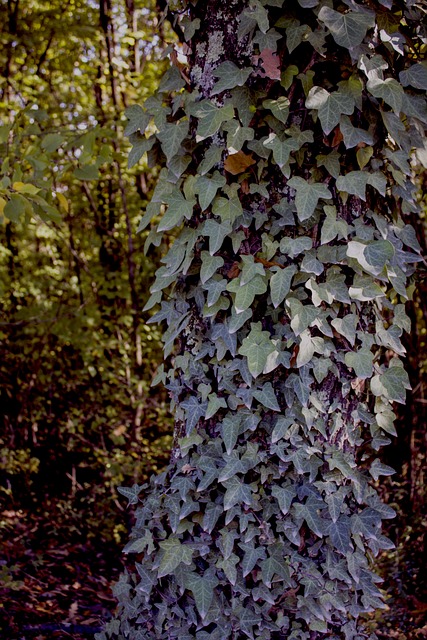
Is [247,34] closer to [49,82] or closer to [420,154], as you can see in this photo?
[420,154]

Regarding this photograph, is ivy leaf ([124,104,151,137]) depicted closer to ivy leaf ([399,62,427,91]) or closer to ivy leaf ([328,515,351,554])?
ivy leaf ([399,62,427,91])

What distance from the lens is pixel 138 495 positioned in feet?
6.58

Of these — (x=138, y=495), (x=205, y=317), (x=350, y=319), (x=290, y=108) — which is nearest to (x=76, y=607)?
(x=138, y=495)

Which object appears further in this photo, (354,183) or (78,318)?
(78,318)

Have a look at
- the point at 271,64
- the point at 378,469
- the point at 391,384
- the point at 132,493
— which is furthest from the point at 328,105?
the point at 132,493

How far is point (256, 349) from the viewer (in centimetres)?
163

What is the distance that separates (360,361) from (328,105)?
743mm

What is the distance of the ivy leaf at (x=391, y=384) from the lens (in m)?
1.71

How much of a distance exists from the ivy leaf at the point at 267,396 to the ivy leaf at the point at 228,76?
89 centimetres

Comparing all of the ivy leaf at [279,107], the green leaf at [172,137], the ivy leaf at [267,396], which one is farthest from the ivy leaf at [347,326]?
the green leaf at [172,137]

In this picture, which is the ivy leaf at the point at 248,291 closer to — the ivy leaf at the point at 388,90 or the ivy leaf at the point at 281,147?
the ivy leaf at the point at 281,147

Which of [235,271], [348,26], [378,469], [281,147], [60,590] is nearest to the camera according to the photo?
[348,26]

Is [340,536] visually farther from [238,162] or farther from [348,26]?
[348,26]

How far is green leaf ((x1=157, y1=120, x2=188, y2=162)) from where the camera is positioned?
1728mm
